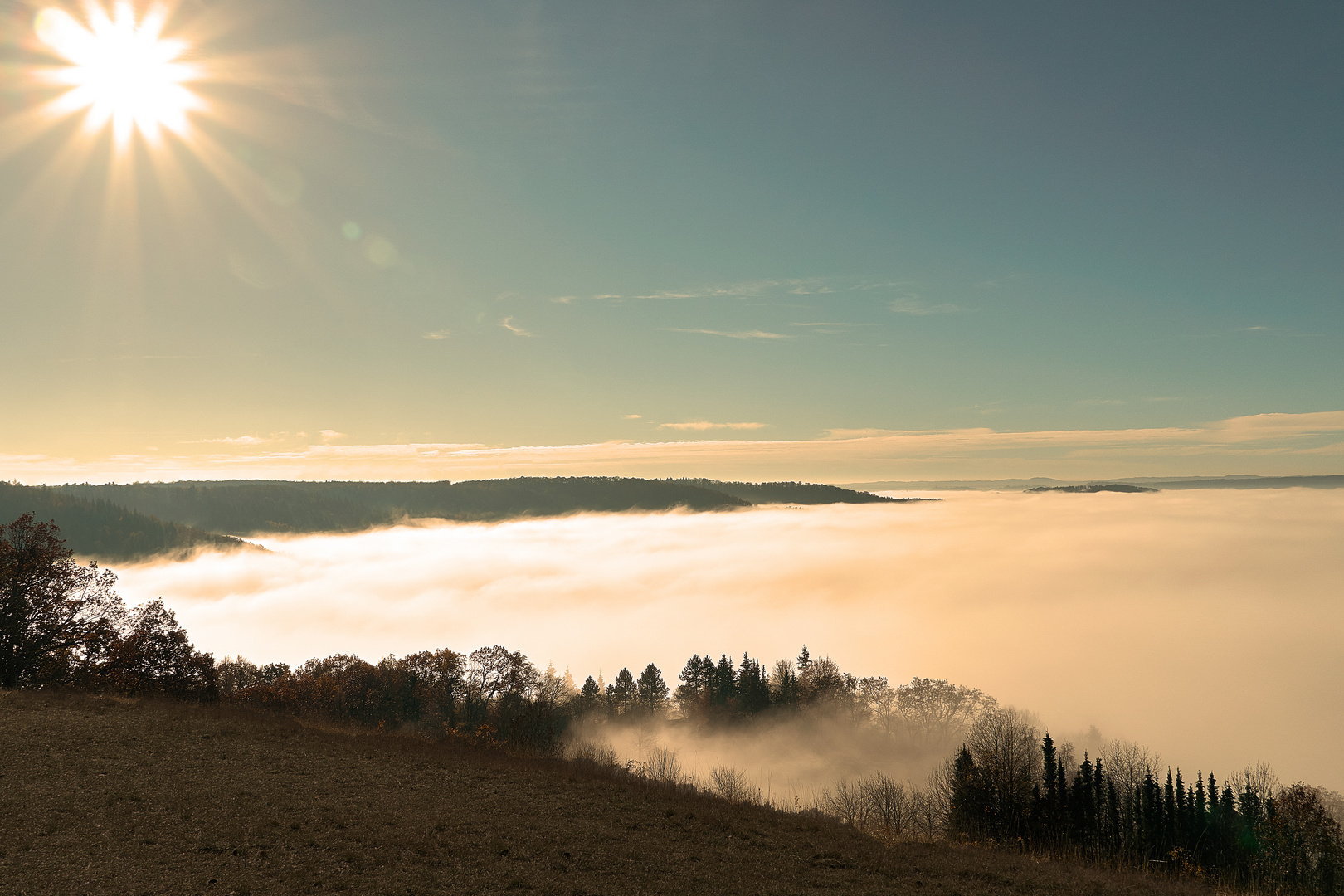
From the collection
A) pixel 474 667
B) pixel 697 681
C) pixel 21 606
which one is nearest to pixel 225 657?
pixel 474 667

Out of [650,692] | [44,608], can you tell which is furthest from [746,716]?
[44,608]

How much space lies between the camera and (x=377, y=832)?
20781 millimetres

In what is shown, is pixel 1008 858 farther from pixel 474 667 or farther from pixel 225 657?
pixel 225 657

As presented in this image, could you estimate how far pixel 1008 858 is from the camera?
24656mm

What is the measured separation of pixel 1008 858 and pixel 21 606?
64.8 meters

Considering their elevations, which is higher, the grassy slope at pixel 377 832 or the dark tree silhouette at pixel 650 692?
the grassy slope at pixel 377 832

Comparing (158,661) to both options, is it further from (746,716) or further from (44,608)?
(746,716)

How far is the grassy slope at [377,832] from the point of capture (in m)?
17.4

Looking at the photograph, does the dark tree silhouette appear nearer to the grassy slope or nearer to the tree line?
the tree line

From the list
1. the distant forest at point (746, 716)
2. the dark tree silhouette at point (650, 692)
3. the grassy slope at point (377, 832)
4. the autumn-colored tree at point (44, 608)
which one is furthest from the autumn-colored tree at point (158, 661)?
the dark tree silhouette at point (650, 692)

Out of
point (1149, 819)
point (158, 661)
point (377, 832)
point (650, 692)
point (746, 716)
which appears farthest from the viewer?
point (650, 692)

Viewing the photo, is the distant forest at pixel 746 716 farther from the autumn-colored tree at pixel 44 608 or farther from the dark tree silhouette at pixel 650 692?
the dark tree silhouette at pixel 650 692

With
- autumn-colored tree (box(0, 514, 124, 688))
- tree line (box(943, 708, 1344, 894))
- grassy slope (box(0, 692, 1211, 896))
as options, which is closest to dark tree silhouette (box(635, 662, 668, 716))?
tree line (box(943, 708, 1344, 894))

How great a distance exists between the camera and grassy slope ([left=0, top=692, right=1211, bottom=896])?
1739cm
